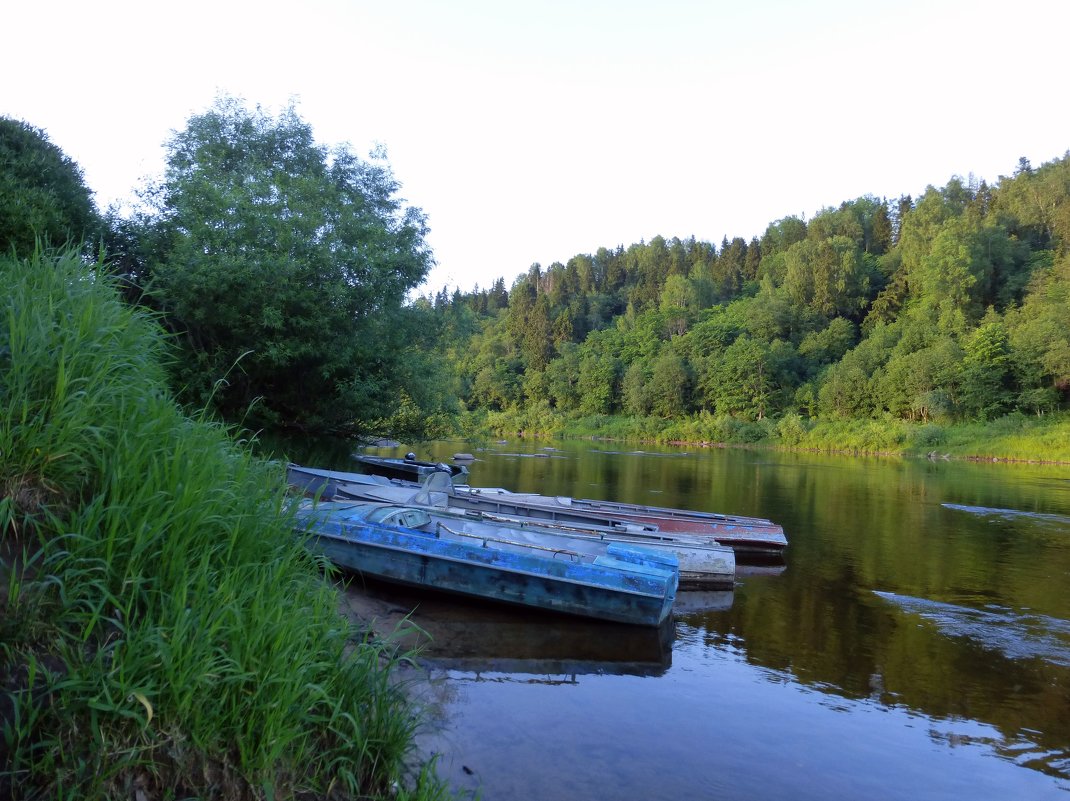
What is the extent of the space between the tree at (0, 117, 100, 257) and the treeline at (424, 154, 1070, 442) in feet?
155

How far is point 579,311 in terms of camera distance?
123 meters

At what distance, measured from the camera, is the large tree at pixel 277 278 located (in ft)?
51.1

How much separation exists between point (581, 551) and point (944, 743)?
18.2 ft

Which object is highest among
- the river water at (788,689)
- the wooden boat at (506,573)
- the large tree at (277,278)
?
the large tree at (277,278)

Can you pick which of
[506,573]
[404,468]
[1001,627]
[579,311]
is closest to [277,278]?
[404,468]

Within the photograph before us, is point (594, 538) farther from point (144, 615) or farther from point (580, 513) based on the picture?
point (144, 615)

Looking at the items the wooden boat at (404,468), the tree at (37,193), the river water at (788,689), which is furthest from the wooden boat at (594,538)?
the wooden boat at (404,468)

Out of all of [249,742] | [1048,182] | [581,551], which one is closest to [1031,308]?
[1048,182]

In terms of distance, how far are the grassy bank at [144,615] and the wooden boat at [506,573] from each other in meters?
4.96

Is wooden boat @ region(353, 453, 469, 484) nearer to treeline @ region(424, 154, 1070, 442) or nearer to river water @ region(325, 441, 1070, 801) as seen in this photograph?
river water @ region(325, 441, 1070, 801)

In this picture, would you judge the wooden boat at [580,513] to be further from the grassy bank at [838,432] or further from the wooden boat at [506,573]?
the grassy bank at [838,432]

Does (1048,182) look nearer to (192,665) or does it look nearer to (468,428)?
(468,428)

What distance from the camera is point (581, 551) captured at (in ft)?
37.6

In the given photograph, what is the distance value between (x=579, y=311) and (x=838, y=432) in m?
67.5
